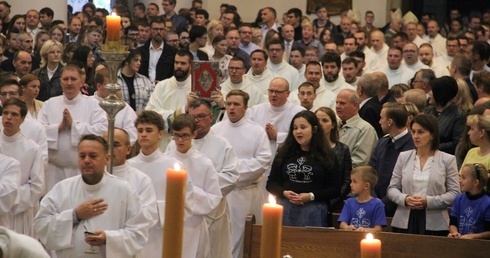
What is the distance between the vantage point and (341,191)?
9289 mm

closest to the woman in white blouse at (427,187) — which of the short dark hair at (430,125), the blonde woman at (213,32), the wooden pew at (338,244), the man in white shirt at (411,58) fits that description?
the short dark hair at (430,125)

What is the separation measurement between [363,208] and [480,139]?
1088mm

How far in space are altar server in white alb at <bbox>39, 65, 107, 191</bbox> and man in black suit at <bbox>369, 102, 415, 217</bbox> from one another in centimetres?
275

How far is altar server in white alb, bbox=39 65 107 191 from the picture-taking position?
10.2 m

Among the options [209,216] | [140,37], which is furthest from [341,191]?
[140,37]

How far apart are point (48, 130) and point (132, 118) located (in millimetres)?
909

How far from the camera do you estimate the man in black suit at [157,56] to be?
1466 centimetres

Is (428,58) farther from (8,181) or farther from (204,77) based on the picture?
(8,181)

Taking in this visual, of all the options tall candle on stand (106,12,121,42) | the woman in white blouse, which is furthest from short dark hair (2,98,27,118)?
tall candle on stand (106,12,121,42)

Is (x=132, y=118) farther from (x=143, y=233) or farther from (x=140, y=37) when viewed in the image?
(x=140, y=37)

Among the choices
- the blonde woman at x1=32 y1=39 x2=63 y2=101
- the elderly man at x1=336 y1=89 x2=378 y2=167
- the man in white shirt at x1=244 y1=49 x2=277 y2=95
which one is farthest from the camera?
the man in white shirt at x1=244 y1=49 x2=277 y2=95

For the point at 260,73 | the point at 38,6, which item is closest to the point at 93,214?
the point at 260,73

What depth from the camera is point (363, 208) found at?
26.9ft

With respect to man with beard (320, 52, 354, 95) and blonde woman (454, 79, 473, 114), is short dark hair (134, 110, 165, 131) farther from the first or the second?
man with beard (320, 52, 354, 95)
